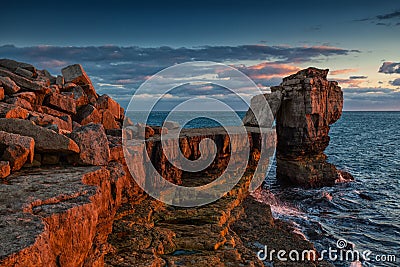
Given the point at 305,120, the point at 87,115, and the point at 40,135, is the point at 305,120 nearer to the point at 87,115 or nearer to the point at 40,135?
the point at 87,115

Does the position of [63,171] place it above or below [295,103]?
below

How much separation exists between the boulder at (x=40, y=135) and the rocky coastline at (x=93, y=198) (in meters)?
0.02

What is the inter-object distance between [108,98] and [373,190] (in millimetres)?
20746

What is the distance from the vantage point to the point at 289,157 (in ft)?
89.5

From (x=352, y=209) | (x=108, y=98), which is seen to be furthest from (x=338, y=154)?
(x=108, y=98)

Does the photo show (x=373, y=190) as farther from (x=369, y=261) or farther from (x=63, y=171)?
(x=63, y=171)

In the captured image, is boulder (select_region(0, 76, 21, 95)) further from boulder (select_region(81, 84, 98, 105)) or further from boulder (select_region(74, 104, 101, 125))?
boulder (select_region(81, 84, 98, 105))

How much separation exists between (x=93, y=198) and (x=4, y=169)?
90.5 inches

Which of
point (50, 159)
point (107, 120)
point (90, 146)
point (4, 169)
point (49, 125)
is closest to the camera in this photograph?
point (4, 169)

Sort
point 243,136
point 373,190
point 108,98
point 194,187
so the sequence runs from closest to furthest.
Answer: point 194,187, point 108,98, point 243,136, point 373,190

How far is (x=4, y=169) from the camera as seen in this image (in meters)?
7.30

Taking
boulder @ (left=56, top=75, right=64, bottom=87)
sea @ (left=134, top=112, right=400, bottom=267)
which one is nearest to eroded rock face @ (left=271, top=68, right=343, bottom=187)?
sea @ (left=134, top=112, right=400, bottom=267)

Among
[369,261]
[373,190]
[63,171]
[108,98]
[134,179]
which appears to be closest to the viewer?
[63,171]

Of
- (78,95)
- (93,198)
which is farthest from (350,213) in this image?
(93,198)
